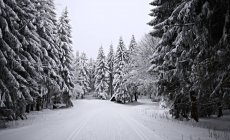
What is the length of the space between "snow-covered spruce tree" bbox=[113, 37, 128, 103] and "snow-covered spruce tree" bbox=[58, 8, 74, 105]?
14015mm

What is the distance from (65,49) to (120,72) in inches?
674

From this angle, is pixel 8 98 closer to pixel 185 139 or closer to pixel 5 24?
pixel 5 24

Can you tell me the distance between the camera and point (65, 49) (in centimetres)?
2925

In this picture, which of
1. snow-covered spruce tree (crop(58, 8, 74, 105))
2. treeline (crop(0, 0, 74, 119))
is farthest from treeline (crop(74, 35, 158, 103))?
treeline (crop(0, 0, 74, 119))

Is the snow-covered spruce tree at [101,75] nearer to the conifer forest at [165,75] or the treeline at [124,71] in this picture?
the treeline at [124,71]

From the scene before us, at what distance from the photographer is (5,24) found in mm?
10711

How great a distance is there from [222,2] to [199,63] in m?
2.34

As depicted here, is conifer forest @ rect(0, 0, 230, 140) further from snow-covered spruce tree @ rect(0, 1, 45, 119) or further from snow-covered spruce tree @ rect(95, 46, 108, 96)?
snow-covered spruce tree @ rect(95, 46, 108, 96)

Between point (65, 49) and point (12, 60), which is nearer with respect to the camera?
point (12, 60)

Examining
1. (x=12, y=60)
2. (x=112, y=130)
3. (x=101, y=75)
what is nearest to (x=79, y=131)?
(x=112, y=130)

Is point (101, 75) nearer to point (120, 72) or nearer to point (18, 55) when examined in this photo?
point (120, 72)

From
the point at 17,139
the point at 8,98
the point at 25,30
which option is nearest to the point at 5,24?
the point at 25,30

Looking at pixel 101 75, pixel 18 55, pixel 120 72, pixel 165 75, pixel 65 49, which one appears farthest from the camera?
pixel 101 75

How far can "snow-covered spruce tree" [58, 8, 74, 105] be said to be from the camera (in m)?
28.3
